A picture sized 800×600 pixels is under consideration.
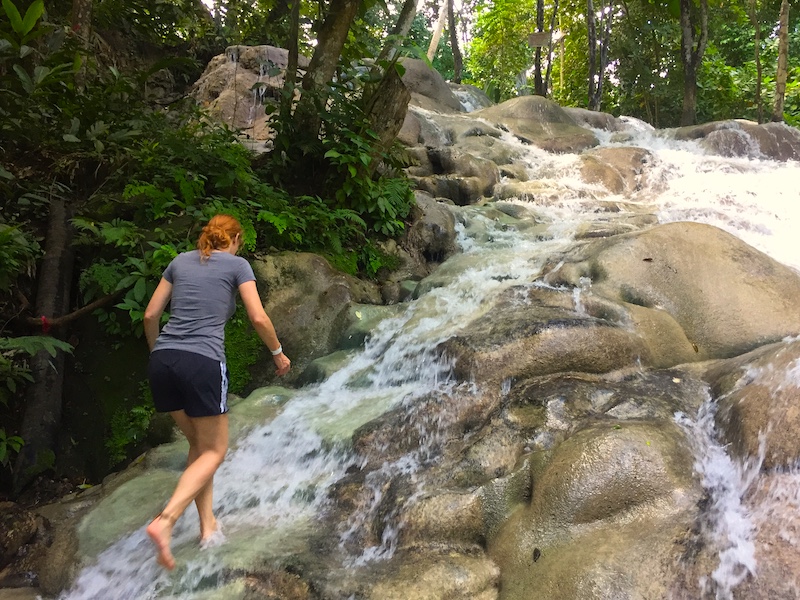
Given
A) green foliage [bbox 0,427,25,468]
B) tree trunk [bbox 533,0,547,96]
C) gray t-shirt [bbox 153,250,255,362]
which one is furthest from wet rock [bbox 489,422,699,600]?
tree trunk [bbox 533,0,547,96]

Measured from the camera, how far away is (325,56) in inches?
263

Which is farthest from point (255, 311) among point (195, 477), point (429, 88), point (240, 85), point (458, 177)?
point (429, 88)

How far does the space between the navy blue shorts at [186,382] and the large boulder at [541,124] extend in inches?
517

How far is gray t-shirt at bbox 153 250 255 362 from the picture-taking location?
291 centimetres

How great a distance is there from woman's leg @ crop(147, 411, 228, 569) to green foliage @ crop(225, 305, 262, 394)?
Answer: 2188mm

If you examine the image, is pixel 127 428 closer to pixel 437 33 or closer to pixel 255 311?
pixel 255 311

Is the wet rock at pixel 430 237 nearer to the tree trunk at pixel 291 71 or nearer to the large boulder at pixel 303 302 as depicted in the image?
the large boulder at pixel 303 302

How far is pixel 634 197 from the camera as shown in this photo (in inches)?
418

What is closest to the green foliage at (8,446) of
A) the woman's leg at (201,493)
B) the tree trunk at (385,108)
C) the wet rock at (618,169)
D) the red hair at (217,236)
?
the woman's leg at (201,493)

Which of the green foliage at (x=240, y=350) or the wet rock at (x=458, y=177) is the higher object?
the wet rock at (x=458, y=177)

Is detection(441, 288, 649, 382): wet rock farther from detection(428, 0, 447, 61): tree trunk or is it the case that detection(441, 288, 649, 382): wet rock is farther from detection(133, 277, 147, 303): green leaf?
detection(428, 0, 447, 61): tree trunk

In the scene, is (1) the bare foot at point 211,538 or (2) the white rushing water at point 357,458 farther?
(1) the bare foot at point 211,538

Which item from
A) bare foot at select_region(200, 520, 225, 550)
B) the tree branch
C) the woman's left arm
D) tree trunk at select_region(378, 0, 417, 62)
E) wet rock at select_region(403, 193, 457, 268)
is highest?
tree trunk at select_region(378, 0, 417, 62)

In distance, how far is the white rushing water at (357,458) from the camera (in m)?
2.95
